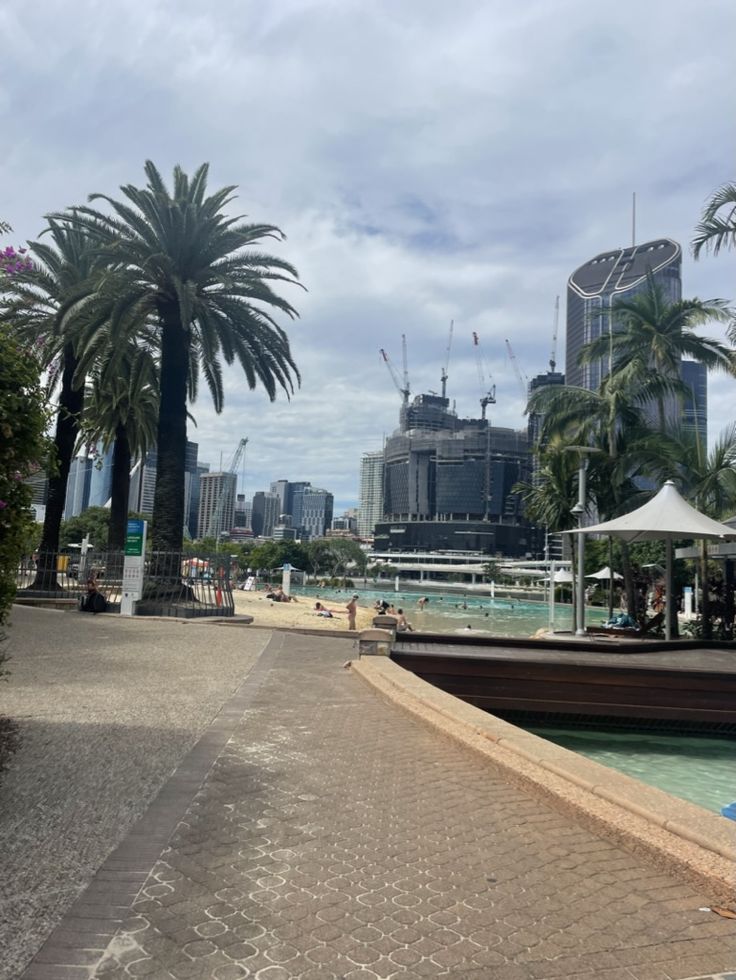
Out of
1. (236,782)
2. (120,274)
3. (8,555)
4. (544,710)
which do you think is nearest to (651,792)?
(236,782)

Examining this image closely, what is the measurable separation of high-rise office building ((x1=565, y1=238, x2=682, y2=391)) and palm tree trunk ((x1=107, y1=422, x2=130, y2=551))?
59.2 ft

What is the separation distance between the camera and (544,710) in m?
10.9

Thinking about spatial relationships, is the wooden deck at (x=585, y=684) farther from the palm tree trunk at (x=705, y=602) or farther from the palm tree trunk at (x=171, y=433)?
the palm tree trunk at (x=171, y=433)

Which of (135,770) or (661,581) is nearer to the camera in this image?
(135,770)

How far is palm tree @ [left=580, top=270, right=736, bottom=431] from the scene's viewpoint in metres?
21.2

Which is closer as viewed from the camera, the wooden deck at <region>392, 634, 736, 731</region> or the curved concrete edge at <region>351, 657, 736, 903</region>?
the curved concrete edge at <region>351, 657, 736, 903</region>

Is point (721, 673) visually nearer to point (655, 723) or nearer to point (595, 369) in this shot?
point (655, 723)

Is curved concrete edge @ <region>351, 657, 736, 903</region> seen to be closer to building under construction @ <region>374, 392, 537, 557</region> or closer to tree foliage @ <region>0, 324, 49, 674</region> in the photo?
tree foliage @ <region>0, 324, 49, 674</region>

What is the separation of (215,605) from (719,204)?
622 inches

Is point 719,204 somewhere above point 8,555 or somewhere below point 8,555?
above

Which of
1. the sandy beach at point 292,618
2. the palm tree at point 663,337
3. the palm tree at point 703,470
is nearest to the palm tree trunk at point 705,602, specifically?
the palm tree at point 703,470

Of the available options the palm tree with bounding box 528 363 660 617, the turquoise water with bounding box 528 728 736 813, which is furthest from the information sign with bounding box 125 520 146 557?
the palm tree with bounding box 528 363 660 617

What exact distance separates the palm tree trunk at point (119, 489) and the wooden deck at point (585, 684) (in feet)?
68.2

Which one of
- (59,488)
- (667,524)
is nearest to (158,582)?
(59,488)
